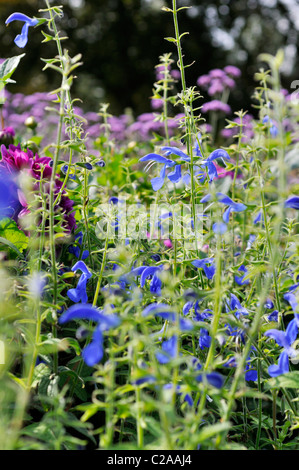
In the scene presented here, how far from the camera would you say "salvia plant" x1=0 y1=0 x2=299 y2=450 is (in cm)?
89

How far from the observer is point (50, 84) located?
49.9 feet

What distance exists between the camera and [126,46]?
1561cm

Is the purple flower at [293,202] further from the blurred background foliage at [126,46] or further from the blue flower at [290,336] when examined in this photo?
the blurred background foliage at [126,46]

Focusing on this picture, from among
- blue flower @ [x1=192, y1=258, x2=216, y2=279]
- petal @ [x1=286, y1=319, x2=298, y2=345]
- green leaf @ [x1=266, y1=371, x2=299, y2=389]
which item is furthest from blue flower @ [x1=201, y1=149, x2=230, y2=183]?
green leaf @ [x1=266, y1=371, x2=299, y2=389]

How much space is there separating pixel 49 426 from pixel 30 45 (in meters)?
16.1

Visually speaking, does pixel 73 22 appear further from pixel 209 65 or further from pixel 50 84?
pixel 209 65

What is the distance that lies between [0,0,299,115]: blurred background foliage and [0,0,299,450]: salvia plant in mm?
13650

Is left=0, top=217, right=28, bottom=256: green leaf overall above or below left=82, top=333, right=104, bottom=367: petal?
above

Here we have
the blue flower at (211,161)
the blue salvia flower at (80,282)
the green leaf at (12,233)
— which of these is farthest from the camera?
the green leaf at (12,233)

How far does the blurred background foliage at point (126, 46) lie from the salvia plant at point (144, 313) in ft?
44.8

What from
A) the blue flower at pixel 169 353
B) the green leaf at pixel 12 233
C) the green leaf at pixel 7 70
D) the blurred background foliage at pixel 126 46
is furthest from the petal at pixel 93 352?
the blurred background foliage at pixel 126 46

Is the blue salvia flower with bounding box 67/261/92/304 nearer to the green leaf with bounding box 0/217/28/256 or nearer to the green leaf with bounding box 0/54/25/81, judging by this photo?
the green leaf with bounding box 0/217/28/256

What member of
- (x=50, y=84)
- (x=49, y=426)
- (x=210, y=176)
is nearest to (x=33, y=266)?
(x=49, y=426)

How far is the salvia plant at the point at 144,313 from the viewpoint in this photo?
2.92ft
